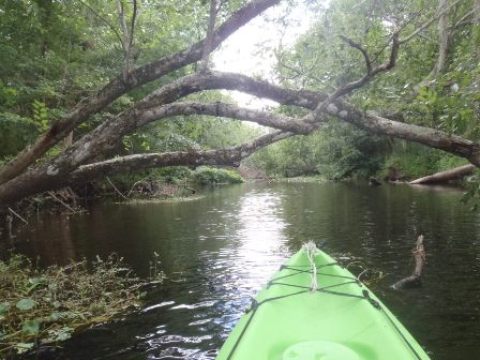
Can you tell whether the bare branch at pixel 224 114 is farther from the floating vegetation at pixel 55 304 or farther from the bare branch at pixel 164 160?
the floating vegetation at pixel 55 304

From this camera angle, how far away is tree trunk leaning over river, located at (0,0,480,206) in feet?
17.2

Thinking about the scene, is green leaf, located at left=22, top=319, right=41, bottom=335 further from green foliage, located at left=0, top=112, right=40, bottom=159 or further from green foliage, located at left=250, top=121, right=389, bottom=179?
green foliage, located at left=250, top=121, right=389, bottom=179

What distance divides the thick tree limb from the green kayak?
309cm

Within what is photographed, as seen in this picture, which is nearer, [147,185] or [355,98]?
[355,98]

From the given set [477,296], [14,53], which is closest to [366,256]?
[477,296]

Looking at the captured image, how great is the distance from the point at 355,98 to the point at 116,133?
5535 mm

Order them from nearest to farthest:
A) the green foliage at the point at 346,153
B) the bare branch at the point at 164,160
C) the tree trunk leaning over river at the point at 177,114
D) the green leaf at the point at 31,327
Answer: the green leaf at the point at 31,327, the tree trunk leaning over river at the point at 177,114, the bare branch at the point at 164,160, the green foliage at the point at 346,153

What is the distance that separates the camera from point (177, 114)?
5645 mm

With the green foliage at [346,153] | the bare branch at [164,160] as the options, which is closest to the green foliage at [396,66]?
the bare branch at [164,160]

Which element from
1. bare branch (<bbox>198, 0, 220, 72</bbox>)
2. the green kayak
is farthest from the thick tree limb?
the green kayak

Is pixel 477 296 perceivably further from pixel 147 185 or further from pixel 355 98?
pixel 147 185

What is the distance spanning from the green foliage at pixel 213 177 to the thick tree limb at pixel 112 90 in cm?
3466

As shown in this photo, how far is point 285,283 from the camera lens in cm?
539

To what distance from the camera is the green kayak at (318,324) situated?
3656mm
